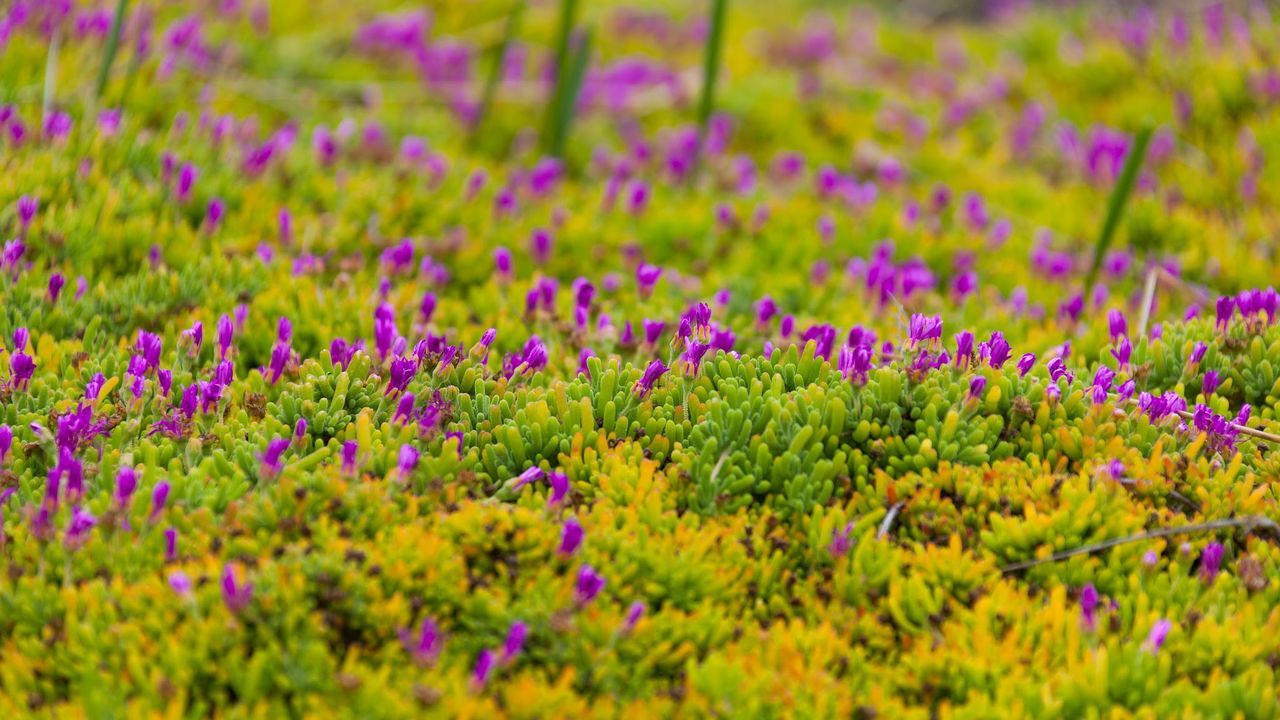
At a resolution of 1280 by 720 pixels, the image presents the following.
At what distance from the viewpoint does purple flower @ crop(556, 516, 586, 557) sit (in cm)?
341

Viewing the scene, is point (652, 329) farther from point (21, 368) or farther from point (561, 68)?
point (561, 68)

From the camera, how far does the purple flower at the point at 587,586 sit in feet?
10.8

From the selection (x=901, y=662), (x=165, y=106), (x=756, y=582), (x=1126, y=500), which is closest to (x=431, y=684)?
A: (x=756, y=582)

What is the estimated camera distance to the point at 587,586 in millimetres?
3311

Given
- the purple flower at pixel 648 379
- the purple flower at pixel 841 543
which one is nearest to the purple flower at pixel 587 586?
the purple flower at pixel 841 543

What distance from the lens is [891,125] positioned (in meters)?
8.69

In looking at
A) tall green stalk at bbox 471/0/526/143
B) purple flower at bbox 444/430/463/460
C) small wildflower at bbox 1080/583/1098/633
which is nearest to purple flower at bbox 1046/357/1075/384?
small wildflower at bbox 1080/583/1098/633

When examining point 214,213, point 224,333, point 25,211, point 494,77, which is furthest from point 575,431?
point 494,77

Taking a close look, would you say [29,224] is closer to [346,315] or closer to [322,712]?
[346,315]

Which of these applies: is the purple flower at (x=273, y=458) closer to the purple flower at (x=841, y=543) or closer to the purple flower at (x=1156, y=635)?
the purple flower at (x=841, y=543)

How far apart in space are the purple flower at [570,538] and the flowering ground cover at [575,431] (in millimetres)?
13

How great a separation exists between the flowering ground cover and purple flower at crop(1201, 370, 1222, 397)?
25 millimetres

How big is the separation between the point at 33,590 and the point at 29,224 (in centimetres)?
232

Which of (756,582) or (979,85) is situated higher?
(979,85)
